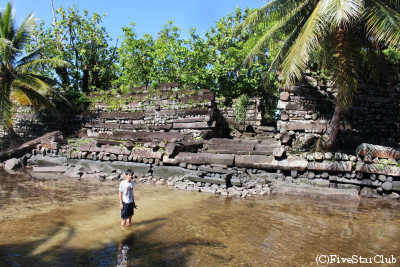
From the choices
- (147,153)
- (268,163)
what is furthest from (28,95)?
(268,163)

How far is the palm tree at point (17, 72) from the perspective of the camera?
14370 mm

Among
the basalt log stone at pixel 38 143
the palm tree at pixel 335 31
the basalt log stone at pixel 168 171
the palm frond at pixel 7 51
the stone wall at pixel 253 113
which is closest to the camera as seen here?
the palm tree at pixel 335 31

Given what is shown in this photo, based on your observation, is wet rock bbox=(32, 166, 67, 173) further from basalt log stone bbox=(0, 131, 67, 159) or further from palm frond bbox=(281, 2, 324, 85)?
palm frond bbox=(281, 2, 324, 85)

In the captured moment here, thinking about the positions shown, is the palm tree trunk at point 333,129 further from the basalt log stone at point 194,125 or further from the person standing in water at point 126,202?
the person standing in water at point 126,202

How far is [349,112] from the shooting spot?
10961 mm

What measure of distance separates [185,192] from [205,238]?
3981 mm

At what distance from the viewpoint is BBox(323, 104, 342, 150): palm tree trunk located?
30.1 feet

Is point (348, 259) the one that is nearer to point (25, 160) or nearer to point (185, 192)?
point (185, 192)

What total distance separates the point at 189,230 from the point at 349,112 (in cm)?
840

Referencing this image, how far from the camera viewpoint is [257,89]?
19609 mm

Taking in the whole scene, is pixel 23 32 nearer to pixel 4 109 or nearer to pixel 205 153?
pixel 4 109

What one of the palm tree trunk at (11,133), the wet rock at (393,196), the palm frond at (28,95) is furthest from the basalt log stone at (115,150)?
the wet rock at (393,196)

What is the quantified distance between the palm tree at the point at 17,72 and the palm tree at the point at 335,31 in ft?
38.3

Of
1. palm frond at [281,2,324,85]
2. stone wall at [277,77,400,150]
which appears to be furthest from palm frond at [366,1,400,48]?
stone wall at [277,77,400,150]
